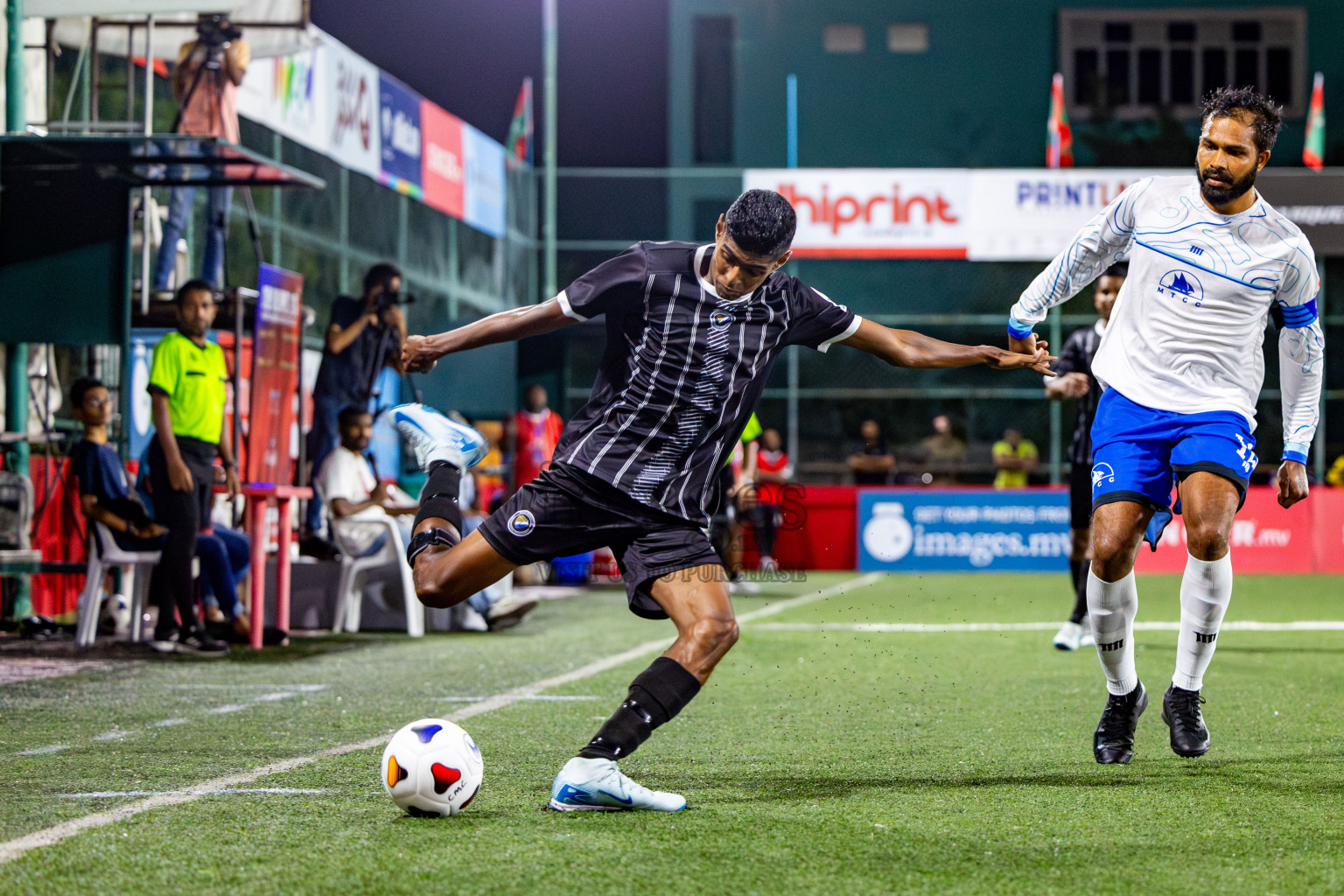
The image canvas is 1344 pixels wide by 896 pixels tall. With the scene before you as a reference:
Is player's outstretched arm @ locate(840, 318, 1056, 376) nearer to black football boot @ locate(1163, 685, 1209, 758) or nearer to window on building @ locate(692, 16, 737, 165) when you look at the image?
black football boot @ locate(1163, 685, 1209, 758)

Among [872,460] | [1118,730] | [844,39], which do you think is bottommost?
[1118,730]

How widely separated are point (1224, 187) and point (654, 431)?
208cm

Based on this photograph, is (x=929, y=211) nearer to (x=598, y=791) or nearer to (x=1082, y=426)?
(x=1082, y=426)

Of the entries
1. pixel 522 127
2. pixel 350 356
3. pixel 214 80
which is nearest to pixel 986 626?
pixel 350 356

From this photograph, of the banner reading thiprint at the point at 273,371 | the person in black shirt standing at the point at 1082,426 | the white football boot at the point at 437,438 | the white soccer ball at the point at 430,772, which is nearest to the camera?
the white soccer ball at the point at 430,772

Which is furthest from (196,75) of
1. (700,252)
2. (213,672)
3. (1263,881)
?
(1263,881)

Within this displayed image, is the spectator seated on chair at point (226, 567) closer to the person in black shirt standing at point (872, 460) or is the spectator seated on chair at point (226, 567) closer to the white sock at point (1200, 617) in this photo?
the white sock at point (1200, 617)

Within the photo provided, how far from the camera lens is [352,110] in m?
16.1

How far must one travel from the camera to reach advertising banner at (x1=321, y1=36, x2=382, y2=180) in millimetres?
15469

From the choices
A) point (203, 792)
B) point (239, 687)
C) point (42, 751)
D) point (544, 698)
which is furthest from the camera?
point (239, 687)

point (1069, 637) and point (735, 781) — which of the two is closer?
point (735, 781)

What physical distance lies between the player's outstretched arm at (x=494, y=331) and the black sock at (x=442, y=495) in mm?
500

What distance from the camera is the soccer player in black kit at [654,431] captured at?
4.65 m

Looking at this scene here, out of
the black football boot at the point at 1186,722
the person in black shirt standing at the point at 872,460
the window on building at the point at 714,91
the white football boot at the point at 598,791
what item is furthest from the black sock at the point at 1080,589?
the window on building at the point at 714,91
